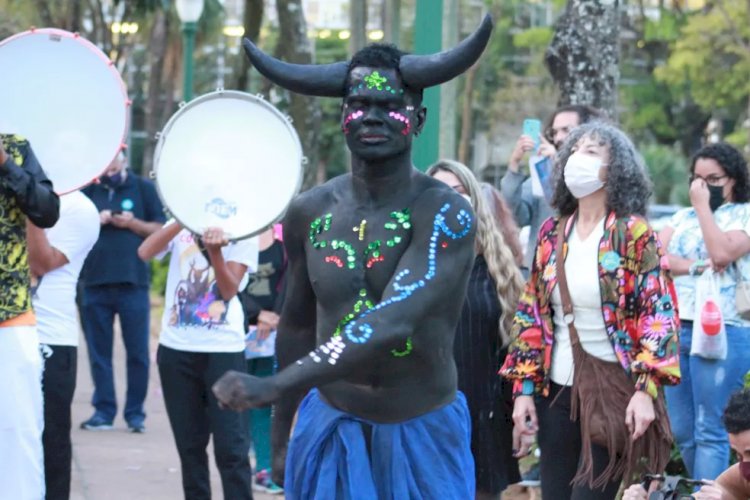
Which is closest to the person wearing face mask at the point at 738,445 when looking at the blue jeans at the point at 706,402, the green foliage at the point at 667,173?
the blue jeans at the point at 706,402

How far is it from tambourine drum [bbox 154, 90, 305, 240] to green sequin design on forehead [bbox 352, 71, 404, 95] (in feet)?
6.19

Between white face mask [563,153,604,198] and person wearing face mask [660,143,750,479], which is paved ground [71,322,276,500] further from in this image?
white face mask [563,153,604,198]

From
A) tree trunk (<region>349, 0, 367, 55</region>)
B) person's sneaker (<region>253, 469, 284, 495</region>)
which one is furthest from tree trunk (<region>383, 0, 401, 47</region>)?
person's sneaker (<region>253, 469, 284, 495</region>)

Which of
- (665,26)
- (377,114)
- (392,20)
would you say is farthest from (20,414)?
(665,26)

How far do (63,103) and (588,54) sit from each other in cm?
410

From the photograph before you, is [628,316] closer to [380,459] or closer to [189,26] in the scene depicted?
[380,459]

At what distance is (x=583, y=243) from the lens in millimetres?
5383

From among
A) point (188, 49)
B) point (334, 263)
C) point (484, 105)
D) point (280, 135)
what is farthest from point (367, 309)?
point (484, 105)

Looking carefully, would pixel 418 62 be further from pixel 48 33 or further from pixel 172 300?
pixel 172 300

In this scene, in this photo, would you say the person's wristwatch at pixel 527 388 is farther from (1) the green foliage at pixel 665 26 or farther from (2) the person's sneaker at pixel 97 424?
(1) the green foliage at pixel 665 26

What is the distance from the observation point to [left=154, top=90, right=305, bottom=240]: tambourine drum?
5.88m

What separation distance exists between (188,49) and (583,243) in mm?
13480

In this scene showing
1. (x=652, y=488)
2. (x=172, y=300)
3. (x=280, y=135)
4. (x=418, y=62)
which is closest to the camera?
(x=418, y=62)

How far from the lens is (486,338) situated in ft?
20.9
